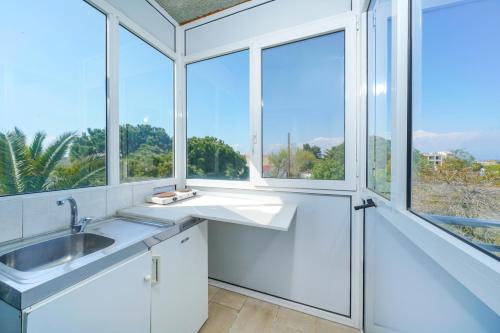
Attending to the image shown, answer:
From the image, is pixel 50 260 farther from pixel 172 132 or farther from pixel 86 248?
pixel 172 132

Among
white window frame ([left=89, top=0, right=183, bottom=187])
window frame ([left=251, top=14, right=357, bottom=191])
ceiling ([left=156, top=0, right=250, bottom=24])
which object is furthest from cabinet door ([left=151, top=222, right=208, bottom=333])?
ceiling ([left=156, top=0, right=250, bottom=24])

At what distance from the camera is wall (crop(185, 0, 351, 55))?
1673 mm

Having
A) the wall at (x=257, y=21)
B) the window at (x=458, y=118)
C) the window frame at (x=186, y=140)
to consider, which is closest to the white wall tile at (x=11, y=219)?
the window frame at (x=186, y=140)

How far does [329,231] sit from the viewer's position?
1659 millimetres

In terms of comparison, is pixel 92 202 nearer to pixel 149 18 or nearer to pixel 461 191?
pixel 149 18

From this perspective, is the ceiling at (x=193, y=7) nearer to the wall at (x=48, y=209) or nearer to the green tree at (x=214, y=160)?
the green tree at (x=214, y=160)

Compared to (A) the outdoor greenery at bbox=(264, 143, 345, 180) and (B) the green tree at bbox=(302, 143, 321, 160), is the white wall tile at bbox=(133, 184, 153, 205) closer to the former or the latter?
(A) the outdoor greenery at bbox=(264, 143, 345, 180)

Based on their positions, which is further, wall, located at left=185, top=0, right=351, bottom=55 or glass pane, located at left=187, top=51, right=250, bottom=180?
glass pane, located at left=187, top=51, right=250, bottom=180

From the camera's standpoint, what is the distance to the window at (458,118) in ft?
1.58

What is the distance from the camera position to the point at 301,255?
175 centimetres

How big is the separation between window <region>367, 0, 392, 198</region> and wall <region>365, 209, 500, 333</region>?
275 millimetres

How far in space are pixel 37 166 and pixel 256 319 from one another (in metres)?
1.89

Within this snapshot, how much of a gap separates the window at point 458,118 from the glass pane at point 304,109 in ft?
2.93

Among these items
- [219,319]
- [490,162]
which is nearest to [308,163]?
[490,162]
